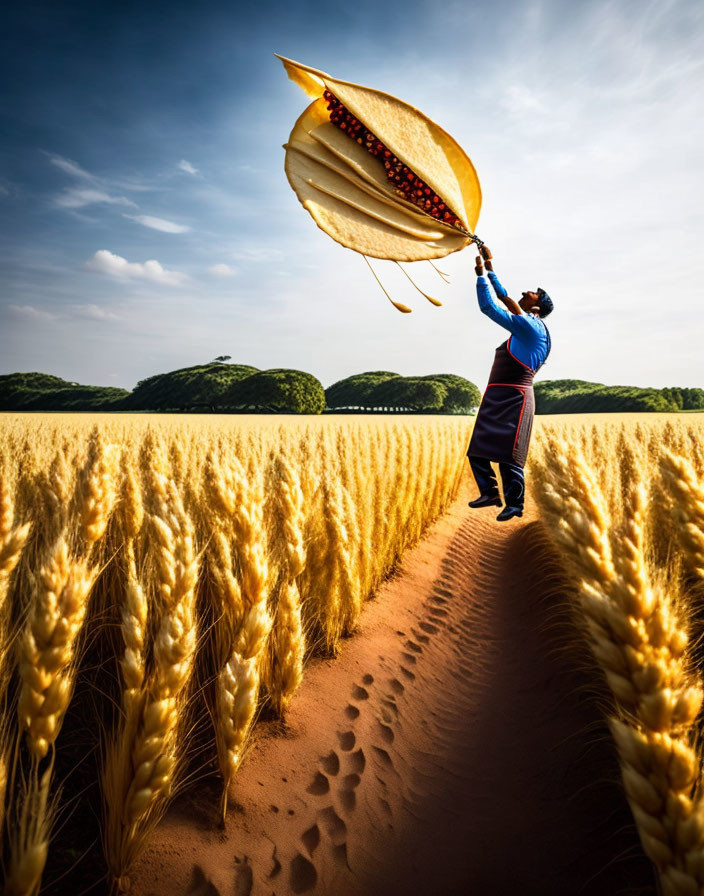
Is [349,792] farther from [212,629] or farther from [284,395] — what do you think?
[284,395]

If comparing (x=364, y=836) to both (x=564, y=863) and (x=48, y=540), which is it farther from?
(x=48, y=540)

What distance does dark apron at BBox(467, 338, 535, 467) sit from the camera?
1.97 metres

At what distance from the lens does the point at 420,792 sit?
1549mm

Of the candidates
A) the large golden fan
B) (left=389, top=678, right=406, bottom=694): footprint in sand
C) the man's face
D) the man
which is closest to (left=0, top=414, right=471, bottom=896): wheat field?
(left=389, top=678, right=406, bottom=694): footprint in sand

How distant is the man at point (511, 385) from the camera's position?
187cm

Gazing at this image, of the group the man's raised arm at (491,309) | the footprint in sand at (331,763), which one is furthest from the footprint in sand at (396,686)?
the man's raised arm at (491,309)

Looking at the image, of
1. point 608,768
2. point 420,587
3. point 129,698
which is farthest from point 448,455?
point 129,698

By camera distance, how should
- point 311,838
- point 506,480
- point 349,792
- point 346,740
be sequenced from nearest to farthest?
point 311,838 → point 349,792 → point 346,740 → point 506,480

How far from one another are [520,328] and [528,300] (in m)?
0.28

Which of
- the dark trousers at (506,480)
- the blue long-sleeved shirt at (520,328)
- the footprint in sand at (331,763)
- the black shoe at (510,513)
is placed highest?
the blue long-sleeved shirt at (520,328)

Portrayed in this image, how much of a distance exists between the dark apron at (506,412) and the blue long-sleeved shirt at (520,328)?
36mm

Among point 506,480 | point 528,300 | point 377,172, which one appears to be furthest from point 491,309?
point 506,480

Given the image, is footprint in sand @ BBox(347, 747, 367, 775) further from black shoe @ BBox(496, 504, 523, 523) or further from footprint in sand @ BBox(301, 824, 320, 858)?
black shoe @ BBox(496, 504, 523, 523)

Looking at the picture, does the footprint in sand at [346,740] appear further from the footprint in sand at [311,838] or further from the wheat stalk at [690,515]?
the wheat stalk at [690,515]
